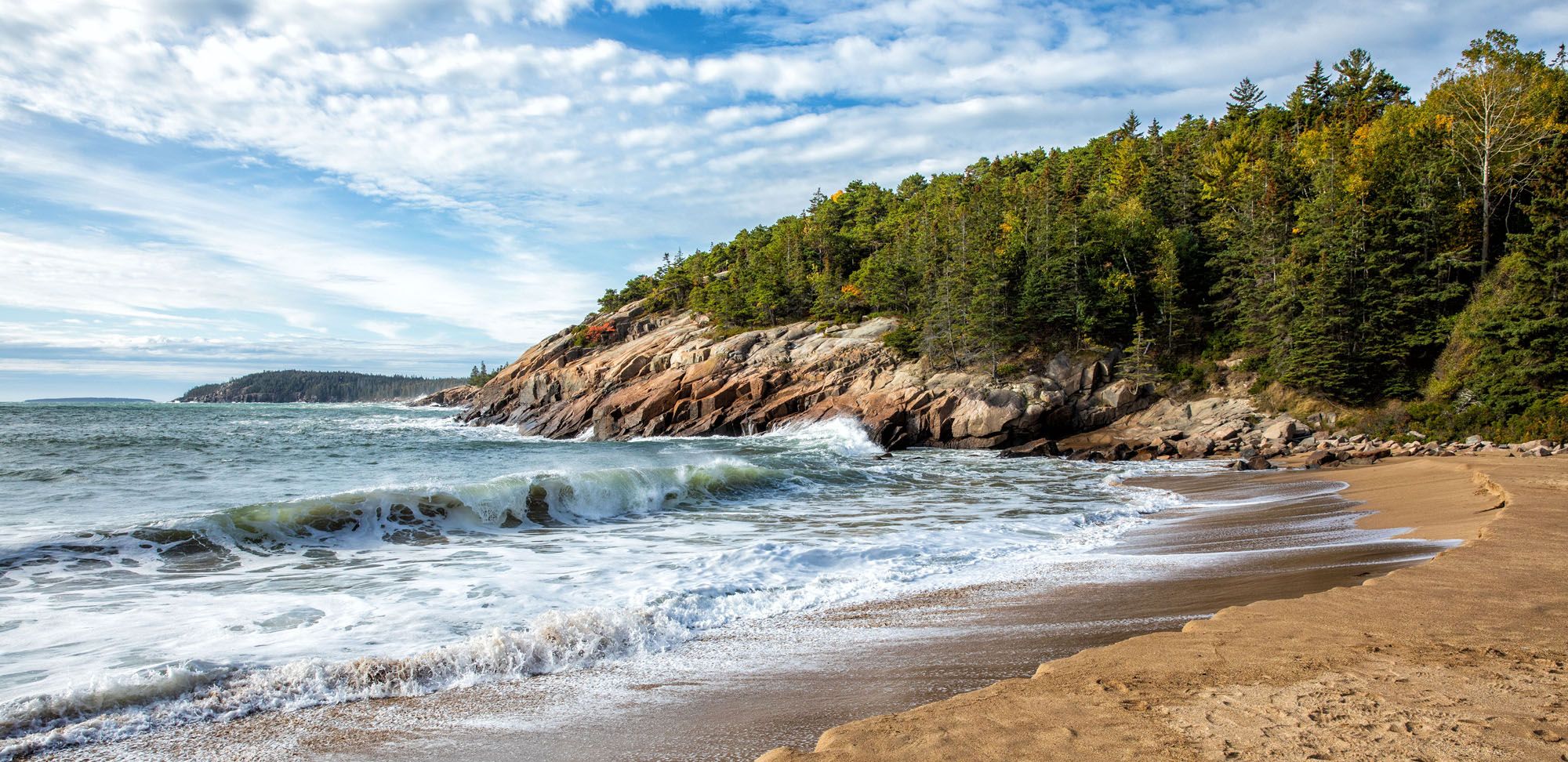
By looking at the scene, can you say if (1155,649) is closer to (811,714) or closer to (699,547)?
(811,714)

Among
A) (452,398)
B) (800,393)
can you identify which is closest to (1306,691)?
(800,393)

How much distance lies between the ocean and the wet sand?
0.39m

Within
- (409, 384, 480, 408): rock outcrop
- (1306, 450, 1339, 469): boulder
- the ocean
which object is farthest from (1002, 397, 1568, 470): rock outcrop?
(409, 384, 480, 408): rock outcrop

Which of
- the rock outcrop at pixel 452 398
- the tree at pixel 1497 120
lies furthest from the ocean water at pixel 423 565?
the rock outcrop at pixel 452 398

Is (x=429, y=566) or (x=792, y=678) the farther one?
(x=429, y=566)

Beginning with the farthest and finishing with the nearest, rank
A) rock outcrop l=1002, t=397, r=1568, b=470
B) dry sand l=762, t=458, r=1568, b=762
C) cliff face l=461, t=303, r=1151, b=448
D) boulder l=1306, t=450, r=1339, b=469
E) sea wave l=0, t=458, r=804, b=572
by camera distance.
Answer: cliff face l=461, t=303, r=1151, b=448 < rock outcrop l=1002, t=397, r=1568, b=470 < boulder l=1306, t=450, r=1339, b=469 < sea wave l=0, t=458, r=804, b=572 < dry sand l=762, t=458, r=1568, b=762

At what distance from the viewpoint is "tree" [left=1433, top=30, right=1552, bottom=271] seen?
29.8 metres

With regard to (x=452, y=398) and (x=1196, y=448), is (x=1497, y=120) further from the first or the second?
(x=452, y=398)

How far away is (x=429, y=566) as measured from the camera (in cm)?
1036

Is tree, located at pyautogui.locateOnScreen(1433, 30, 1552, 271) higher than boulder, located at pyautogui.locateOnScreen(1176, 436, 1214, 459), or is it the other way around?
tree, located at pyautogui.locateOnScreen(1433, 30, 1552, 271)

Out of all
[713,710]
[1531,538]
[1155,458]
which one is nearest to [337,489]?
[713,710]

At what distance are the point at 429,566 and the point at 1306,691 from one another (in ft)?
34.4

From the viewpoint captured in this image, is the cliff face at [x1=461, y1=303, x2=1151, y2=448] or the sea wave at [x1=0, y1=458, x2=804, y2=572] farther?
the cliff face at [x1=461, y1=303, x2=1151, y2=448]

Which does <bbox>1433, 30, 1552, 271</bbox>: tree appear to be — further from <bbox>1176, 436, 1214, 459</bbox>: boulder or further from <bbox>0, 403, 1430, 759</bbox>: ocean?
<bbox>0, 403, 1430, 759</bbox>: ocean
